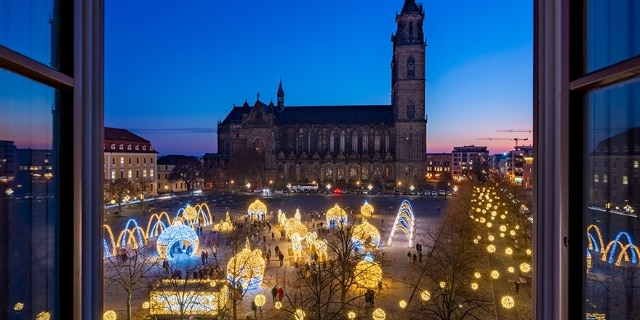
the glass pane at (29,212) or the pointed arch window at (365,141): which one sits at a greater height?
the pointed arch window at (365,141)

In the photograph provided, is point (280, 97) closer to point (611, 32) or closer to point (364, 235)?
point (364, 235)

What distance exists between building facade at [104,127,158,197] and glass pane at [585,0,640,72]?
3587 cm

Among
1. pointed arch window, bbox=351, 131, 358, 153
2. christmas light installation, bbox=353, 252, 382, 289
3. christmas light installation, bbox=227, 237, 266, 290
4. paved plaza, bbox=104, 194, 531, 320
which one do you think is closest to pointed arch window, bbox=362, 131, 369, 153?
pointed arch window, bbox=351, 131, 358, 153

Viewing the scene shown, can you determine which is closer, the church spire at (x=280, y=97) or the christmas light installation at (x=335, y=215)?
the christmas light installation at (x=335, y=215)

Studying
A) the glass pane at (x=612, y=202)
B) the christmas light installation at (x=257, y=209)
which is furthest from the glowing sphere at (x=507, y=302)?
the christmas light installation at (x=257, y=209)

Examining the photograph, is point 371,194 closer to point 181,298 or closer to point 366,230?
point 366,230

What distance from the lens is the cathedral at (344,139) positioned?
158 feet

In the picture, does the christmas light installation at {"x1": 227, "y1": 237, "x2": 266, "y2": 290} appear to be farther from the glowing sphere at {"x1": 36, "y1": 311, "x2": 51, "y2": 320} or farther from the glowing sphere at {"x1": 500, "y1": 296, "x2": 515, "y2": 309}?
the glowing sphere at {"x1": 36, "y1": 311, "x2": 51, "y2": 320}

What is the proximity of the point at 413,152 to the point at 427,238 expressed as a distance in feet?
102

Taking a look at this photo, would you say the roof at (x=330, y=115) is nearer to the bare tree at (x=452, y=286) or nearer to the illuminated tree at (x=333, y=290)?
the bare tree at (x=452, y=286)

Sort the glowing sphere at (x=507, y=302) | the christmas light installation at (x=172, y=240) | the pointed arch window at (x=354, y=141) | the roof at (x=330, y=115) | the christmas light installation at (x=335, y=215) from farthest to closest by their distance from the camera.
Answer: the roof at (x=330, y=115) < the pointed arch window at (x=354, y=141) < the christmas light installation at (x=335, y=215) < the christmas light installation at (x=172, y=240) < the glowing sphere at (x=507, y=302)

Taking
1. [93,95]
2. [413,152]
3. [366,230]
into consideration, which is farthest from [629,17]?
[413,152]

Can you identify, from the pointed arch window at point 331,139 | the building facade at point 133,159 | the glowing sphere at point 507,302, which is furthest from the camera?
the pointed arch window at point 331,139

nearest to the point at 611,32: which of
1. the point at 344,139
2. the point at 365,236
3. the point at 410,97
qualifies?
the point at 365,236
